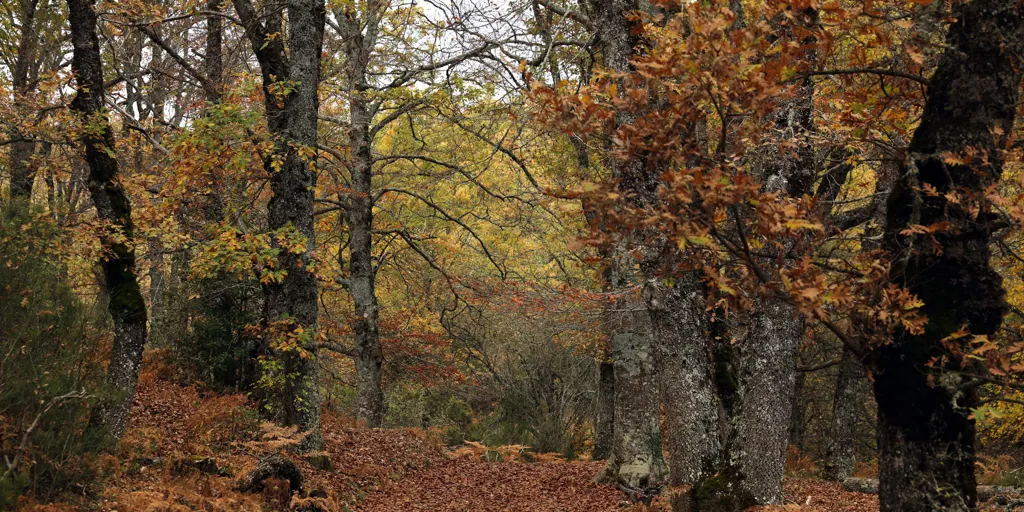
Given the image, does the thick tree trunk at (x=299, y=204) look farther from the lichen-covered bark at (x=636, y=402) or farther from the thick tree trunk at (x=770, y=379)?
the thick tree trunk at (x=770, y=379)

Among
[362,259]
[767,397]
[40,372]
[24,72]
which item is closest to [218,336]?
[362,259]

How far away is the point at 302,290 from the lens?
9.33 metres

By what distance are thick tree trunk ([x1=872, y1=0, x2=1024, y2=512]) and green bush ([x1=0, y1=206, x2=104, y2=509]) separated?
5.81 meters

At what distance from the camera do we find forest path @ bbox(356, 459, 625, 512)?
1009cm

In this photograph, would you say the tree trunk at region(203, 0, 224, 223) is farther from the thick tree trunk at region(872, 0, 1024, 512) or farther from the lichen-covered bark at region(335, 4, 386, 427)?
the thick tree trunk at region(872, 0, 1024, 512)

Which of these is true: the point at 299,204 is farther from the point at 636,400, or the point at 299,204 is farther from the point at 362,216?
the point at 636,400

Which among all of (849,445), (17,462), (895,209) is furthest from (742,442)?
(849,445)

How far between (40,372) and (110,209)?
9.04 feet

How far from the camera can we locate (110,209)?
8.42 meters

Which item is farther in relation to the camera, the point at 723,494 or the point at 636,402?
the point at 636,402

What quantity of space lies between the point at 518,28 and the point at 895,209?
8007mm

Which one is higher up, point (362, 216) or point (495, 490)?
point (362, 216)

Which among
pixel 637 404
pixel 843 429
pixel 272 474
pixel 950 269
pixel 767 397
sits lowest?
pixel 272 474

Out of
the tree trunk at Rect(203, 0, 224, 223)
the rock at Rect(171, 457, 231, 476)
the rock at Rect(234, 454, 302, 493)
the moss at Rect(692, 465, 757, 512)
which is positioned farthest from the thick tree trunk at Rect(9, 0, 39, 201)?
the moss at Rect(692, 465, 757, 512)
